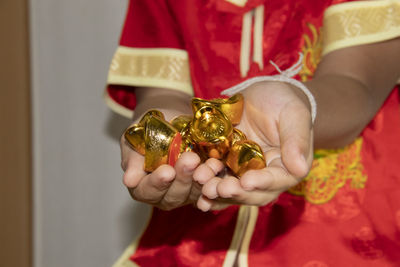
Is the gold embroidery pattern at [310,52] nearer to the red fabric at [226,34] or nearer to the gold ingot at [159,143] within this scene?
the red fabric at [226,34]

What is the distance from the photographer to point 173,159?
0.42m

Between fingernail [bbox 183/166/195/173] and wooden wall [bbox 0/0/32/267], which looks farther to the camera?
wooden wall [bbox 0/0/32/267]

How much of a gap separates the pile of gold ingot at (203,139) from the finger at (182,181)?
0.07ft

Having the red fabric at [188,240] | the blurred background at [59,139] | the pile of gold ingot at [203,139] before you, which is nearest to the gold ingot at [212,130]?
the pile of gold ingot at [203,139]

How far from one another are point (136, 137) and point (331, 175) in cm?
26

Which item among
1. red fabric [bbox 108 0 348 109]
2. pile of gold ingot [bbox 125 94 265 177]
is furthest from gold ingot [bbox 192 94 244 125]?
red fabric [bbox 108 0 348 109]

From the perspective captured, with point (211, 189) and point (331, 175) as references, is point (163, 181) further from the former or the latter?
point (331, 175)

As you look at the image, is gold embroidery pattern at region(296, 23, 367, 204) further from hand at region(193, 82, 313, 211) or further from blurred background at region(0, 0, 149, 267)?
blurred background at region(0, 0, 149, 267)

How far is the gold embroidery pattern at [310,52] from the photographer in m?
0.59

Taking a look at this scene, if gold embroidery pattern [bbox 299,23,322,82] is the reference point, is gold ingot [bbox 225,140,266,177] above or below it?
below

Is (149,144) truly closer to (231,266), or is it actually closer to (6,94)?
(231,266)

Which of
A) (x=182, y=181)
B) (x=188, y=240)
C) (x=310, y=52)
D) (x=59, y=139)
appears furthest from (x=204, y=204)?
(x=59, y=139)

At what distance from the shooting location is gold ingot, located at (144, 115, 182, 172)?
1.33ft

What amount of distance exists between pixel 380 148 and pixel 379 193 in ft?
0.18
